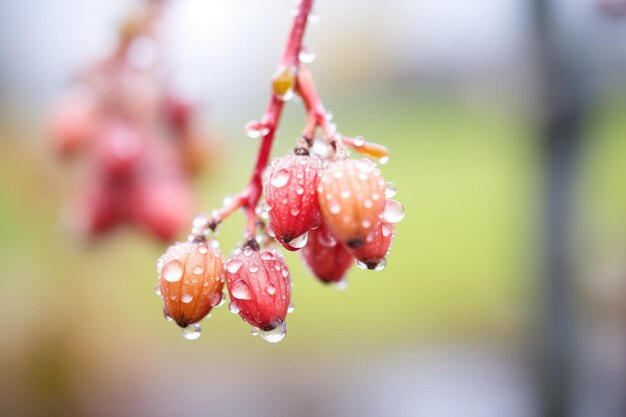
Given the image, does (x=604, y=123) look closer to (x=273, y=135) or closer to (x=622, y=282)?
(x=622, y=282)

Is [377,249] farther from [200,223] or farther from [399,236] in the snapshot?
[399,236]

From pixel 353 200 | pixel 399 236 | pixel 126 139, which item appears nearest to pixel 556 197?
pixel 126 139

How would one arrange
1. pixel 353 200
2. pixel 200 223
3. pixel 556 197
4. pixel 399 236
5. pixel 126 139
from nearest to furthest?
pixel 353 200
pixel 200 223
pixel 126 139
pixel 556 197
pixel 399 236

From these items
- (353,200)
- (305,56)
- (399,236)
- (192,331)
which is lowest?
(192,331)

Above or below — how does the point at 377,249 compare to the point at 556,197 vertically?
below

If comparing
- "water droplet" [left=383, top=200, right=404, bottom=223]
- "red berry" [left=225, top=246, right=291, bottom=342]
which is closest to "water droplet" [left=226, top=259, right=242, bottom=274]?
"red berry" [left=225, top=246, right=291, bottom=342]

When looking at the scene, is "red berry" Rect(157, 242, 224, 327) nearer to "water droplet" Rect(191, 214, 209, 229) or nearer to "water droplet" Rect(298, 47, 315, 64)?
"water droplet" Rect(191, 214, 209, 229)

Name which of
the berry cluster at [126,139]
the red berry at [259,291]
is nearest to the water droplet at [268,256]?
the red berry at [259,291]

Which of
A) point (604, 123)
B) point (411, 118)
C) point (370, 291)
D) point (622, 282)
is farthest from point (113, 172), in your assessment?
point (411, 118)
